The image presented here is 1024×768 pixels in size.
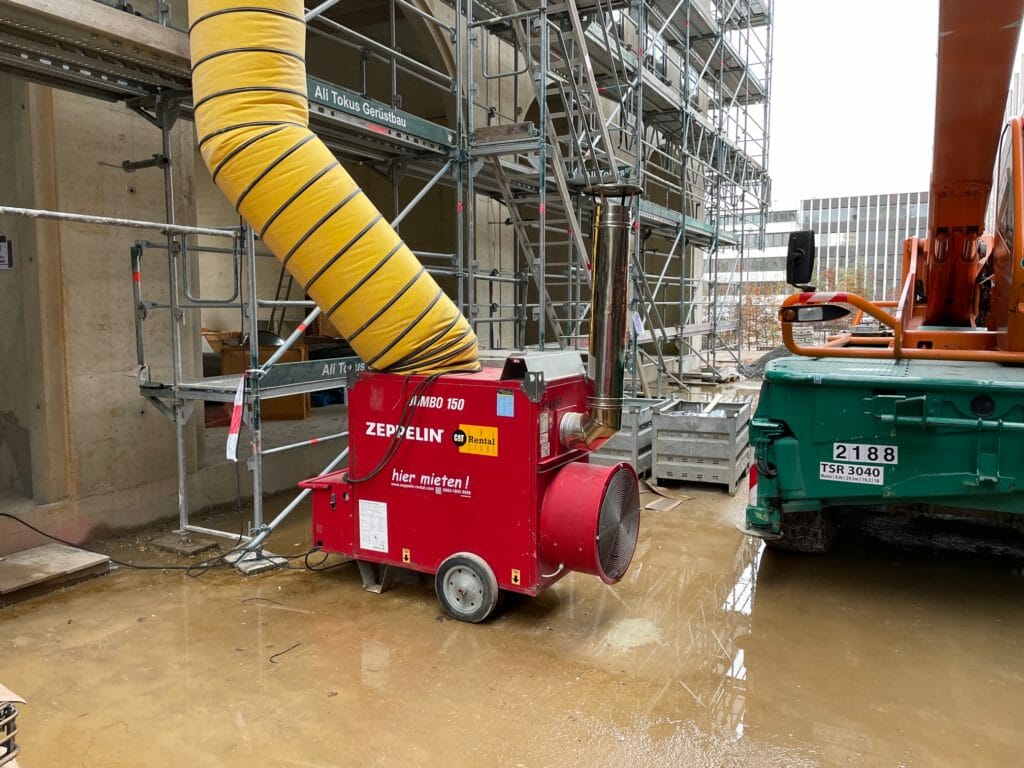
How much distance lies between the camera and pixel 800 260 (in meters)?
4.53

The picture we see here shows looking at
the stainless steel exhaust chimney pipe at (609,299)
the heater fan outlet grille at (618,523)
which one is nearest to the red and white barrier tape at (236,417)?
the stainless steel exhaust chimney pipe at (609,299)

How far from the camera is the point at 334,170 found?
4.09 meters

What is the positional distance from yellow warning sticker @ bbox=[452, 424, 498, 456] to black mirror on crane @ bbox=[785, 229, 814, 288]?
2.13m

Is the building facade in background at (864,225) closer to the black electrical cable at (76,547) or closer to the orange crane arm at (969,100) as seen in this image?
the orange crane arm at (969,100)

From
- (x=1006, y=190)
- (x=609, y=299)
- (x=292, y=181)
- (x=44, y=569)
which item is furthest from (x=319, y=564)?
(x=1006, y=190)

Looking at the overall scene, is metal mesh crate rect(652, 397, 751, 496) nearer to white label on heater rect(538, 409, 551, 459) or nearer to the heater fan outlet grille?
the heater fan outlet grille

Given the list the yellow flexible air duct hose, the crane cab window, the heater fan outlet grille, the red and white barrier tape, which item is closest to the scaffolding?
the red and white barrier tape

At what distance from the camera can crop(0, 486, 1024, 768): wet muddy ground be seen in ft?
9.73

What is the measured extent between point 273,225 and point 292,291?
10.9 meters

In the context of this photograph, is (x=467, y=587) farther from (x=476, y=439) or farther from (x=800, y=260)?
(x=800, y=260)

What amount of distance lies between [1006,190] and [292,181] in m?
4.77

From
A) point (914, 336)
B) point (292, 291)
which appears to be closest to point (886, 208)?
point (292, 291)

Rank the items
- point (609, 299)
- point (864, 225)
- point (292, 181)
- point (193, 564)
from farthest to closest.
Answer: point (864, 225), point (193, 564), point (292, 181), point (609, 299)

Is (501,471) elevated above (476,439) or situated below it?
below
